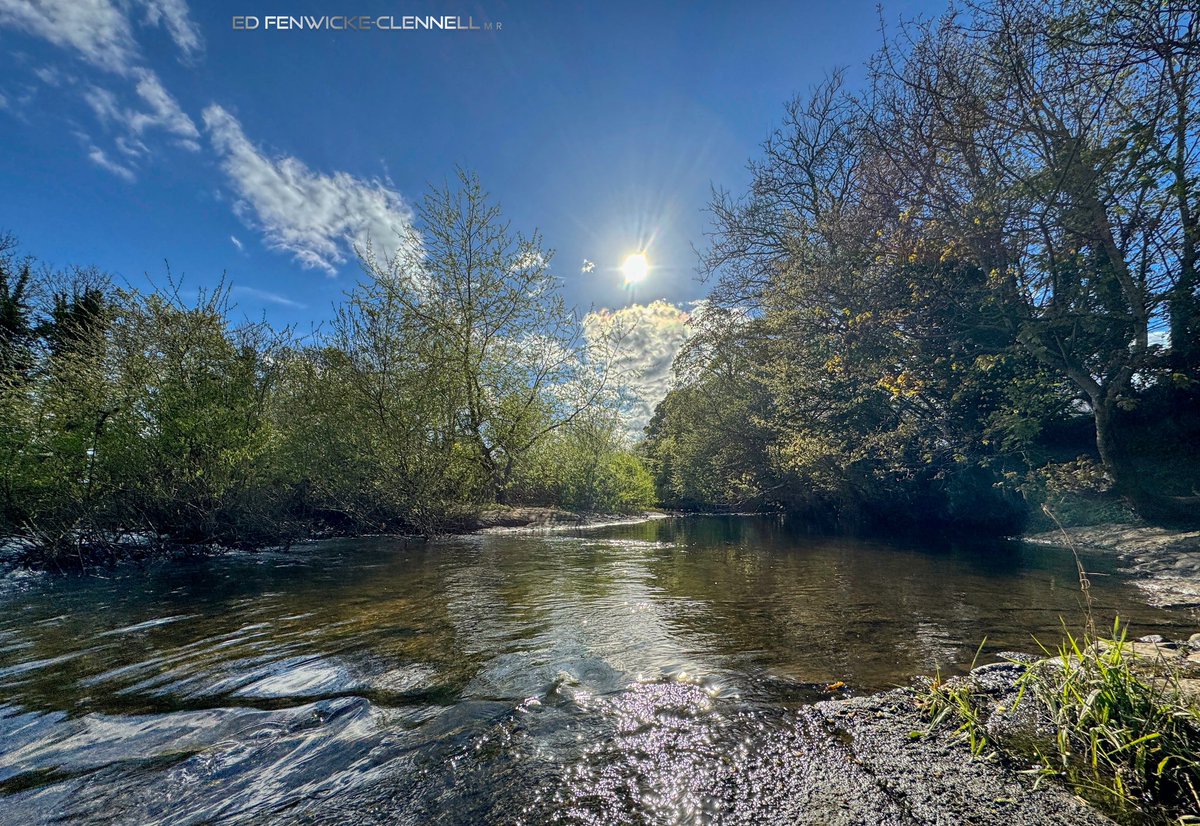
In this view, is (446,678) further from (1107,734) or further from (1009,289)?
(1009,289)

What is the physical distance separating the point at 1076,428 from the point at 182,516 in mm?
22571

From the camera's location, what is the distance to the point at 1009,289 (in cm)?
1121

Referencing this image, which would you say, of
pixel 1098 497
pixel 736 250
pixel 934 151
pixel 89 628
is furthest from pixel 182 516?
pixel 1098 497

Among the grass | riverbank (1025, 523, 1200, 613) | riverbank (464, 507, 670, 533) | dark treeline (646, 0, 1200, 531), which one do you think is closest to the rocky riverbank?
the grass

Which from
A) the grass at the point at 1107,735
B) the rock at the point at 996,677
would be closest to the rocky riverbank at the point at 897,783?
the grass at the point at 1107,735

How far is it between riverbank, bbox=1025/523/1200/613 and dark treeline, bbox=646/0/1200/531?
839 millimetres

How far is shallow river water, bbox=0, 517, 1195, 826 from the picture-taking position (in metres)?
2.50

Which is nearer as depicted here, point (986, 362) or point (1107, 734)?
point (1107, 734)

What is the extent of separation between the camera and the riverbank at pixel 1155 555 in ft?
23.3

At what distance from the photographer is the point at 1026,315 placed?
35.7 feet

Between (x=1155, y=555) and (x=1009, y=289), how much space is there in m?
6.02

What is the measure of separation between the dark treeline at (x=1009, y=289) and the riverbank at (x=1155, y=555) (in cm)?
84

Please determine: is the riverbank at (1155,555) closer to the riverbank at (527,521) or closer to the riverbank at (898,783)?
the riverbank at (898,783)

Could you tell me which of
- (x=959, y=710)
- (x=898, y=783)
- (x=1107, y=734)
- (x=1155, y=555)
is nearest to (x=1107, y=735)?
(x=1107, y=734)
